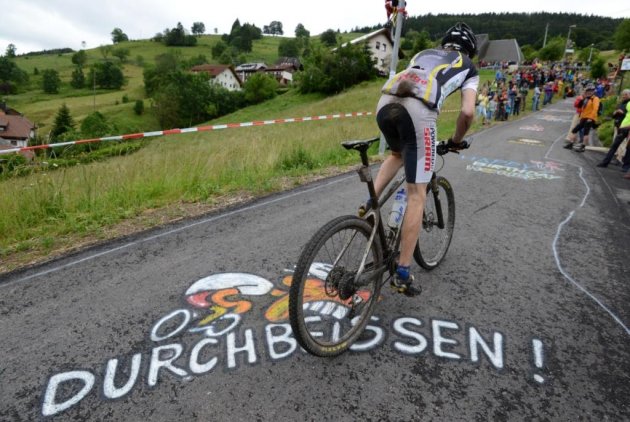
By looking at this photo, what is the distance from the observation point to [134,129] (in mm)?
65188

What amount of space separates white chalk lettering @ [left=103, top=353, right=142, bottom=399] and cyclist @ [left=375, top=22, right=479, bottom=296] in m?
1.97

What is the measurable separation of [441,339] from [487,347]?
34 centimetres

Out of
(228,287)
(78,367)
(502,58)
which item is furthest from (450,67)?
(502,58)

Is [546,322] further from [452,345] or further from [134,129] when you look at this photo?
[134,129]

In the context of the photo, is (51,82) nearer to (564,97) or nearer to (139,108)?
(139,108)

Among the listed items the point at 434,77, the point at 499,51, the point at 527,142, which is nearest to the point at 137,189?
the point at 434,77

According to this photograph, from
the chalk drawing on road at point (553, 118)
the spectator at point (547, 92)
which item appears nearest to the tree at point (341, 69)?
the spectator at point (547, 92)

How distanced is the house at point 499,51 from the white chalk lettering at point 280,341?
112 metres

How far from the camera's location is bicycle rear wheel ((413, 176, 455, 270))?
147 inches

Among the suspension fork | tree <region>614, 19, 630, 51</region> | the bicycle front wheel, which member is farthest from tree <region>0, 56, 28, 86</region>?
tree <region>614, 19, 630, 51</region>

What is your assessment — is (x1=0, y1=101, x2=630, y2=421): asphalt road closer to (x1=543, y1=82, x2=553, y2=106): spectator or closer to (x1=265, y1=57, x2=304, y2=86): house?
(x1=543, y1=82, x2=553, y2=106): spectator

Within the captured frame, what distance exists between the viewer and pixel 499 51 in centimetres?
10225

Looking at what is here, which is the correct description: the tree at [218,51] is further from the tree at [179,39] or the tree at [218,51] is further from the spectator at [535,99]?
the spectator at [535,99]

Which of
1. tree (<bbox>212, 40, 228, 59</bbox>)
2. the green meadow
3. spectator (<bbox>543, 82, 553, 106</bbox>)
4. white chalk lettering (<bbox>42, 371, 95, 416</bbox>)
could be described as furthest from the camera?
tree (<bbox>212, 40, 228, 59</bbox>)
